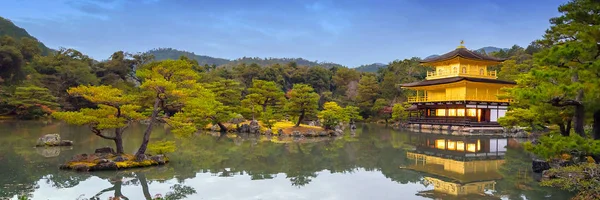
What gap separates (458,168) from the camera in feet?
34.0

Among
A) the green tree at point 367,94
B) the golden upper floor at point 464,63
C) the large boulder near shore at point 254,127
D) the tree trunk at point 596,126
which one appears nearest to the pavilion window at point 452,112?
the golden upper floor at point 464,63

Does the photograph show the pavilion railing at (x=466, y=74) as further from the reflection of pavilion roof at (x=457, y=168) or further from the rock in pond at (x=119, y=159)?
the rock in pond at (x=119, y=159)

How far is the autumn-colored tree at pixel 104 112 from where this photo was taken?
9.05 m

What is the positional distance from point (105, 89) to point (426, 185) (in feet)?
24.7

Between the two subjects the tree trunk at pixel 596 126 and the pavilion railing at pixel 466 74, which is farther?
the pavilion railing at pixel 466 74

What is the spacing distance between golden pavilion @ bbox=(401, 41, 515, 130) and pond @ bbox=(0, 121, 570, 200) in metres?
11.7

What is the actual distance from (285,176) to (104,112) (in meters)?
4.64

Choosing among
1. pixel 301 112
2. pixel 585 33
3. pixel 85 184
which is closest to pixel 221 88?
pixel 301 112

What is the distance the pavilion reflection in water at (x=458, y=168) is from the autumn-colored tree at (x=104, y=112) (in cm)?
702

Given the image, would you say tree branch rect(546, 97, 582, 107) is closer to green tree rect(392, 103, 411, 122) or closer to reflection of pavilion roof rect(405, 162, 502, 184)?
reflection of pavilion roof rect(405, 162, 502, 184)

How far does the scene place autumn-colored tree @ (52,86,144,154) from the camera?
9047 millimetres

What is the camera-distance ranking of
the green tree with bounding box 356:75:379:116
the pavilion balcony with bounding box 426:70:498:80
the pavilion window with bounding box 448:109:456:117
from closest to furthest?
the pavilion window with bounding box 448:109:456:117 < the pavilion balcony with bounding box 426:70:498:80 < the green tree with bounding box 356:75:379:116

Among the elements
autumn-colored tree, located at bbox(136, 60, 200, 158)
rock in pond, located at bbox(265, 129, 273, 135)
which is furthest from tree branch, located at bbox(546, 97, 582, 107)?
rock in pond, located at bbox(265, 129, 273, 135)

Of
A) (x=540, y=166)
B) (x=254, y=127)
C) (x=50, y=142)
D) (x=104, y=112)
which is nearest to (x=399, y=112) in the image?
(x=254, y=127)
